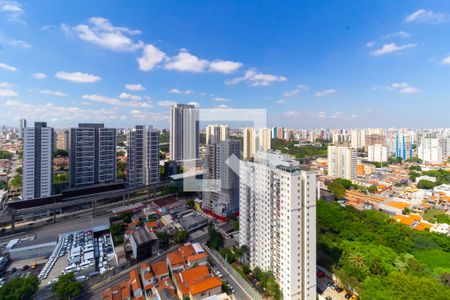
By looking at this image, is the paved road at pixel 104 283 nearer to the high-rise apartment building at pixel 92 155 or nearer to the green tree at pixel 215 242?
the green tree at pixel 215 242

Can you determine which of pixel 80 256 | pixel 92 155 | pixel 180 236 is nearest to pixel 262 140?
pixel 180 236

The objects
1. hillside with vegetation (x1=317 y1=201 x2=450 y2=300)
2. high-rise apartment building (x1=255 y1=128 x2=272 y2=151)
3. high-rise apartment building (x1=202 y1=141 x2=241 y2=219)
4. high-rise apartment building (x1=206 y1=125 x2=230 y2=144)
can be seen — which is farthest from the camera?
high-rise apartment building (x1=206 y1=125 x2=230 y2=144)

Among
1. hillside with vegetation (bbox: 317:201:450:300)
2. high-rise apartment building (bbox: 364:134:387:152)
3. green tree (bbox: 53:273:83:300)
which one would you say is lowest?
green tree (bbox: 53:273:83:300)

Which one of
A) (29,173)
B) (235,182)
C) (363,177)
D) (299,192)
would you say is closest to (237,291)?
(299,192)

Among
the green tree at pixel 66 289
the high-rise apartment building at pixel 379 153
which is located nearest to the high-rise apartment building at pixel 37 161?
the green tree at pixel 66 289

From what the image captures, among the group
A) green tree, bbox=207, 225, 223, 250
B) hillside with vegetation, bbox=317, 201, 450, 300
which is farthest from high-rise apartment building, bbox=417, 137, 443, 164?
green tree, bbox=207, 225, 223, 250

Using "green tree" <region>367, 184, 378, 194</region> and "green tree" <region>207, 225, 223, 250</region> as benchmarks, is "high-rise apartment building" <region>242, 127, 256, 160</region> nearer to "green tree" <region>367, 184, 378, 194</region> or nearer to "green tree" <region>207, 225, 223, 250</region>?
"green tree" <region>207, 225, 223, 250</region>

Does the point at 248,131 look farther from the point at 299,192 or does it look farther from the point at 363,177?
the point at 363,177
